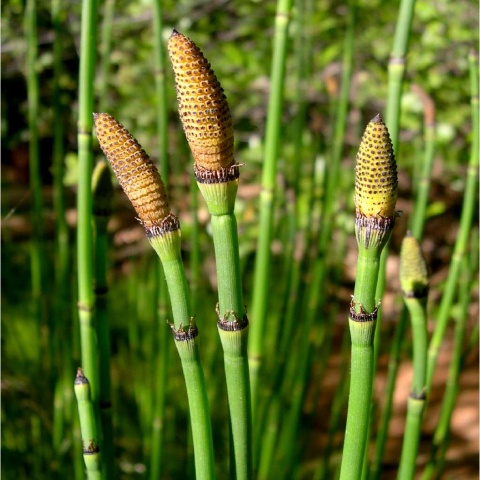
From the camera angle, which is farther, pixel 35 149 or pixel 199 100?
pixel 35 149

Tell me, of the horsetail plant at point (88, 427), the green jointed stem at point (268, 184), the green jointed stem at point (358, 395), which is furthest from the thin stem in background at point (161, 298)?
the green jointed stem at point (358, 395)

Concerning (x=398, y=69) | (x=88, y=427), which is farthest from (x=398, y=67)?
(x=88, y=427)

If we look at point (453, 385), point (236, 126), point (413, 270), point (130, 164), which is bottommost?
point (453, 385)

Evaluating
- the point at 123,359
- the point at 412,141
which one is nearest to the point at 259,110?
the point at 412,141

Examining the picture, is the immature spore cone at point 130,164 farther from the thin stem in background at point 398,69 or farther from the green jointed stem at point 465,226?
the green jointed stem at point 465,226

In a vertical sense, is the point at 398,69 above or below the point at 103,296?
above

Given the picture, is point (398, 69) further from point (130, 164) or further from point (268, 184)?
point (130, 164)

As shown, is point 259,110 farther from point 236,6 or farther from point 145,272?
point 145,272
